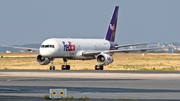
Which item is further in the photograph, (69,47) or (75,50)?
(75,50)

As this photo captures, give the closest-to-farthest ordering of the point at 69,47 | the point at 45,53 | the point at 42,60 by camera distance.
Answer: the point at 45,53, the point at 69,47, the point at 42,60

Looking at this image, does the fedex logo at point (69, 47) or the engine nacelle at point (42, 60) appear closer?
the fedex logo at point (69, 47)

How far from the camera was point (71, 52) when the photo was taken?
A: 50281 millimetres

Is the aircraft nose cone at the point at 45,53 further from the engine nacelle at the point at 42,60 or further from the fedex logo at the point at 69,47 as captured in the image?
the engine nacelle at the point at 42,60

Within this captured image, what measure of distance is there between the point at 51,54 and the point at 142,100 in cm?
3094

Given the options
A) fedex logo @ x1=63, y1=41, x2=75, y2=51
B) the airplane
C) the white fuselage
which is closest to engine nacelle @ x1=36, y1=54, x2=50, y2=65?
the airplane

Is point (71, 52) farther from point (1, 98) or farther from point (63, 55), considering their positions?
point (1, 98)

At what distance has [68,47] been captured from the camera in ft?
163

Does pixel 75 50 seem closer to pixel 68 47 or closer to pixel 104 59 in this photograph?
pixel 68 47

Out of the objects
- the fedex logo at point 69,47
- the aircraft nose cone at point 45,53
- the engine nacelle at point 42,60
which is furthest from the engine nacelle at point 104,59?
the engine nacelle at point 42,60

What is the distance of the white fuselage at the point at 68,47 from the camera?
47875 millimetres

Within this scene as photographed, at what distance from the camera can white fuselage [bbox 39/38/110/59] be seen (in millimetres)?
47875

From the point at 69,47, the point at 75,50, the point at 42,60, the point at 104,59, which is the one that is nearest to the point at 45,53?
the point at 69,47

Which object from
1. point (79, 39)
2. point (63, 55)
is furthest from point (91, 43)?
point (63, 55)
